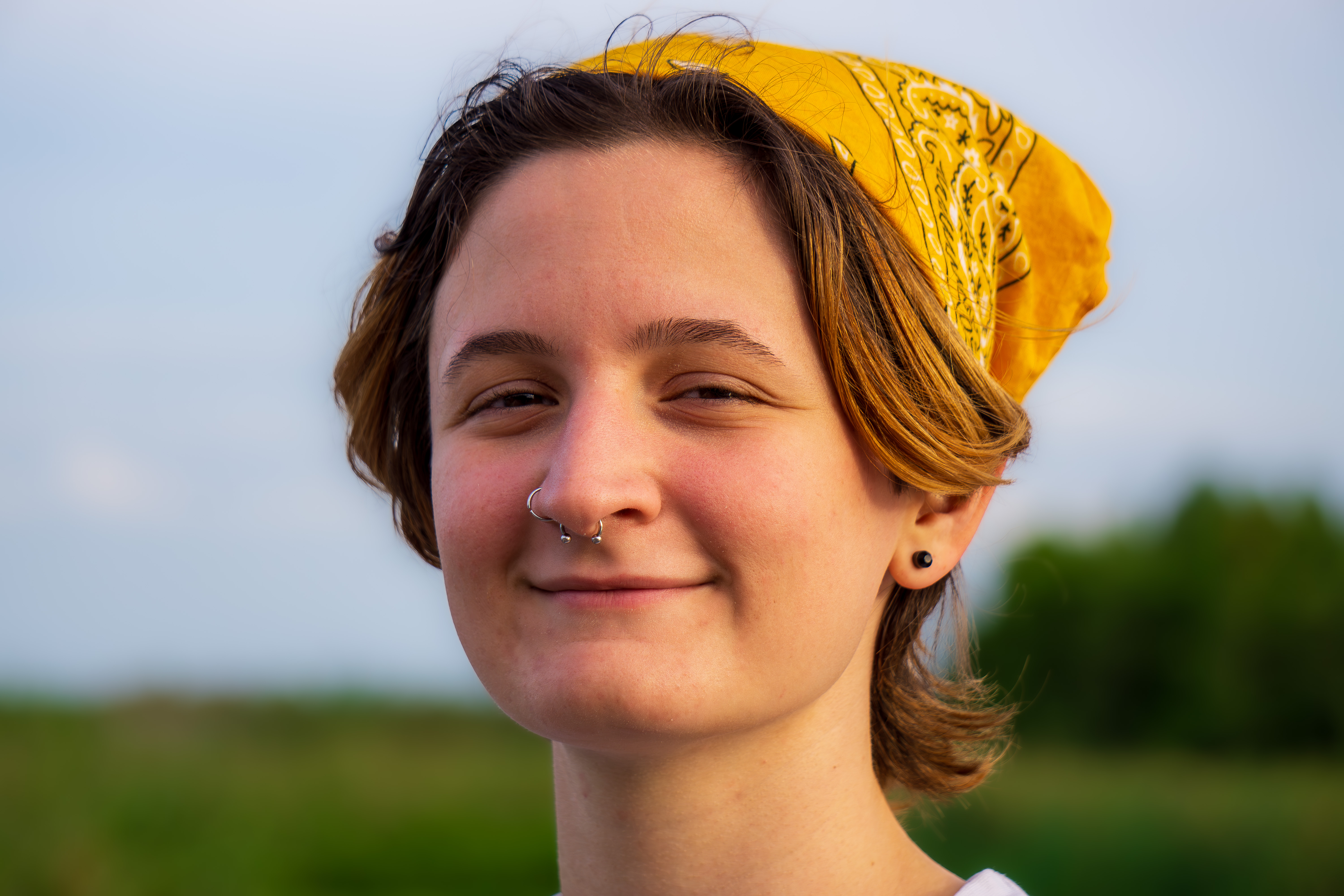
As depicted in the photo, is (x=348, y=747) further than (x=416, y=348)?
Yes

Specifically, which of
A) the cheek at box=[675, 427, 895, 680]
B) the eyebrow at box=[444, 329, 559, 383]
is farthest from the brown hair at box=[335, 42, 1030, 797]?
the eyebrow at box=[444, 329, 559, 383]

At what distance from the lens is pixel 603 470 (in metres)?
1.71

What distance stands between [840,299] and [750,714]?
2.35ft

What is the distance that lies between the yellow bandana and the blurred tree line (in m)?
7.13

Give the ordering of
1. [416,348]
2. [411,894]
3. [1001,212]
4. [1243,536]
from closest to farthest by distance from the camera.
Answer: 1. [1001,212]
2. [416,348]
3. [1243,536]
4. [411,894]

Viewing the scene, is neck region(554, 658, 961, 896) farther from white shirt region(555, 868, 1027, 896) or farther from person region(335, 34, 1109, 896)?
white shirt region(555, 868, 1027, 896)

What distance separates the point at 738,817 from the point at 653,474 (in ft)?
2.19

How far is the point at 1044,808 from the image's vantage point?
9.55m

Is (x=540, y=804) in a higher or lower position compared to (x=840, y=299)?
lower

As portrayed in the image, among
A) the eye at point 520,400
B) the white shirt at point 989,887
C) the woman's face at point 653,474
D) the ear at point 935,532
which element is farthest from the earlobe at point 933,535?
the eye at point 520,400

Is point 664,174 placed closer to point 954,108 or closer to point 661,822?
point 954,108

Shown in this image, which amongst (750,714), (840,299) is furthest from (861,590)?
(840,299)

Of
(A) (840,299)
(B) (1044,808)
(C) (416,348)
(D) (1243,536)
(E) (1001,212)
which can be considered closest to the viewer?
(A) (840,299)

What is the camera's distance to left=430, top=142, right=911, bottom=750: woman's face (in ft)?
5.74
